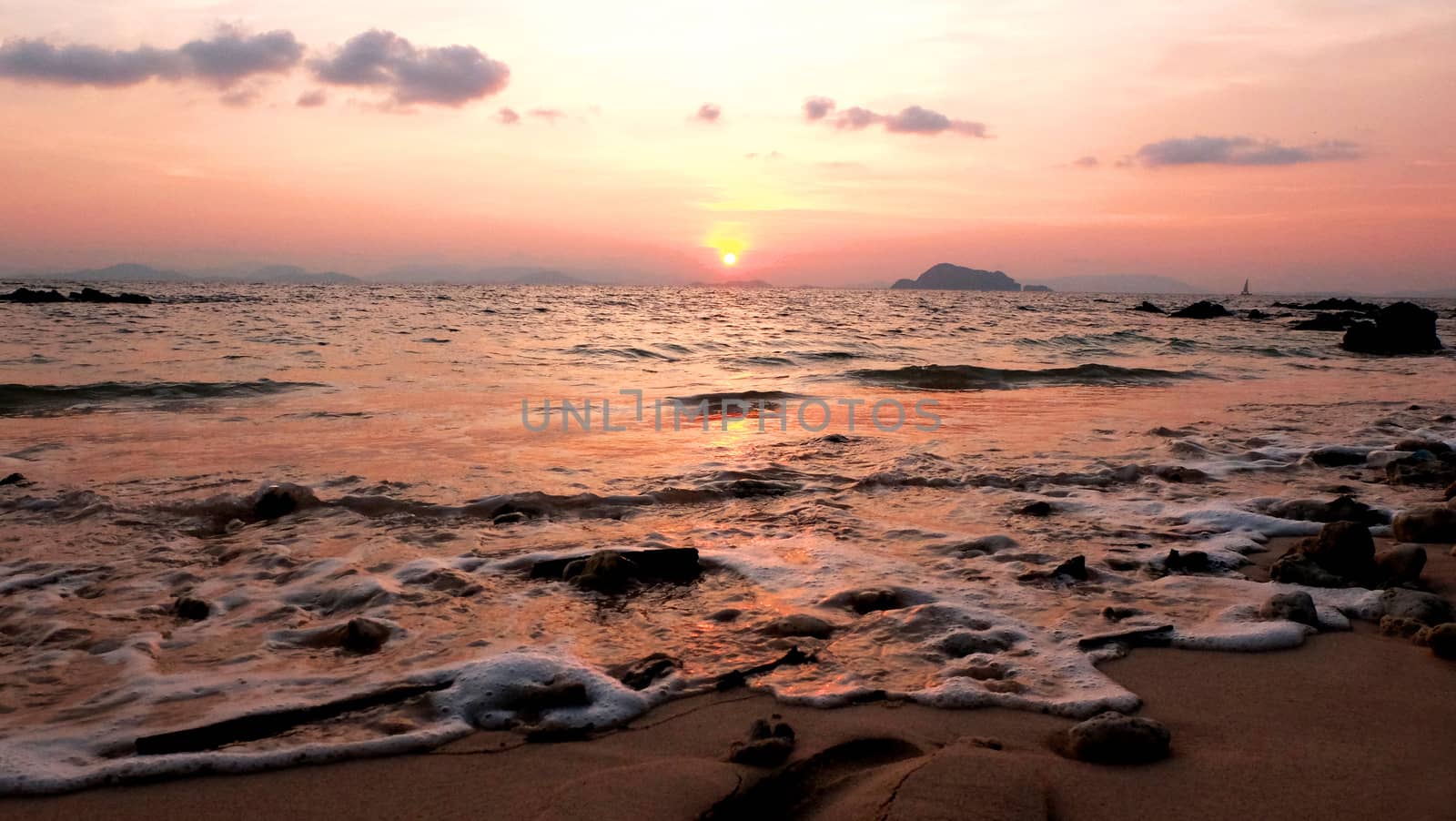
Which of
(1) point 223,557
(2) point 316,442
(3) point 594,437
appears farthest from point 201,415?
Result: (1) point 223,557

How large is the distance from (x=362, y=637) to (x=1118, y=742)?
2.84 metres

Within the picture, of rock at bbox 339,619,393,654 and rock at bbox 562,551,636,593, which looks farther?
rock at bbox 562,551,636,593

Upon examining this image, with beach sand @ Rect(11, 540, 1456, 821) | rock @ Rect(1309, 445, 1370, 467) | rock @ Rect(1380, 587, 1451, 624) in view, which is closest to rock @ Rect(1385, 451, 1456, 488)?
rock @ Rect(1309, 445, 1370, 467)

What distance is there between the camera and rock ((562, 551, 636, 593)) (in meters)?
4.14

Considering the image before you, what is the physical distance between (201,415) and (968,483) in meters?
8.47

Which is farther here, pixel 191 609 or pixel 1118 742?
pixel 191 609

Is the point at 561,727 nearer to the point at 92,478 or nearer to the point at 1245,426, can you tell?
the point at 92,478

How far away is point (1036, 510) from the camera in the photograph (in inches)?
220

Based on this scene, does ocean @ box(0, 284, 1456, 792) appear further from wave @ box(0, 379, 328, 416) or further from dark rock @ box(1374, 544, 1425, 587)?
dark rock @ box(1374, 544, 1425, 587)

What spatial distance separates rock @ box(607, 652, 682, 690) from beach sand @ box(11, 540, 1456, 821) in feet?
0.65

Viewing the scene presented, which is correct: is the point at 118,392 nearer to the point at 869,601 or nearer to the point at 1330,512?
the point at 869,601

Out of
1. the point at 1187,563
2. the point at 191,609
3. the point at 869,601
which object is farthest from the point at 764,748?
the point at 1187,563

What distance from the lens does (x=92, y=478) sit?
6.34 meters

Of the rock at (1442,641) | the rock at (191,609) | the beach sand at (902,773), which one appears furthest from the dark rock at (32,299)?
the rock at (1442,641)
